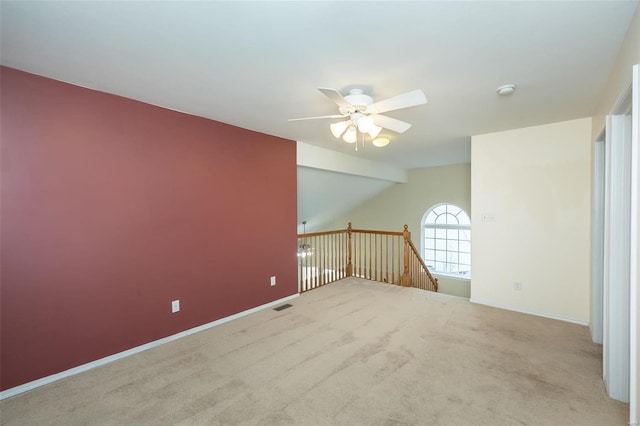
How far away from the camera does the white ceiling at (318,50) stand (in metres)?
1.43

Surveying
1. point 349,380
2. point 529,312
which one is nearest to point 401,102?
point 349,380

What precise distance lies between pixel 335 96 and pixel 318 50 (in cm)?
30

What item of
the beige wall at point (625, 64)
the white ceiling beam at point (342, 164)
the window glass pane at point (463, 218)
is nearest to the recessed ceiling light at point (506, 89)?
the beige wall at point (625, 64)

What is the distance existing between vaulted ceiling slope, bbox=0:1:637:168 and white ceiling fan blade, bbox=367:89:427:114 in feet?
0.74

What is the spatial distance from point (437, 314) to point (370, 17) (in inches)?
129

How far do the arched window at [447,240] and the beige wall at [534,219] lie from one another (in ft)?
9.23

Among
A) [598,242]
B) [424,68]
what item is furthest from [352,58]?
[598,242]

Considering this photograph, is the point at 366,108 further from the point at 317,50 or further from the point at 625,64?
the point at 625,64

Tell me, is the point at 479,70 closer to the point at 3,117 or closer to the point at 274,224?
the point at 274,224

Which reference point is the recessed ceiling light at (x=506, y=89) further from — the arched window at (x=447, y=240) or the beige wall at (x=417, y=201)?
the arched window at (x=447, y=240)

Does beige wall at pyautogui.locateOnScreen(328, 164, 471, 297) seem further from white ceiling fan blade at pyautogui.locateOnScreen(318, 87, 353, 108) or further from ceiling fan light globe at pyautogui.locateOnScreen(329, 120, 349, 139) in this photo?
white ceiling fan blade at pyautogui.locateOnScreen(318, 87, 353, 108)

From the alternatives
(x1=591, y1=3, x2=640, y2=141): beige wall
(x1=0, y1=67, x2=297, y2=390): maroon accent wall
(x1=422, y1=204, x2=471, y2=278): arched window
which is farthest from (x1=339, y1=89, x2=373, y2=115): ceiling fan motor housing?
(x1=422, y1=204, x2=471, y2=278): arched window

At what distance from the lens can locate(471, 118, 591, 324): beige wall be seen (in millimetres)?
3191

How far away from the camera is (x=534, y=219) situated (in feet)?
11.2
